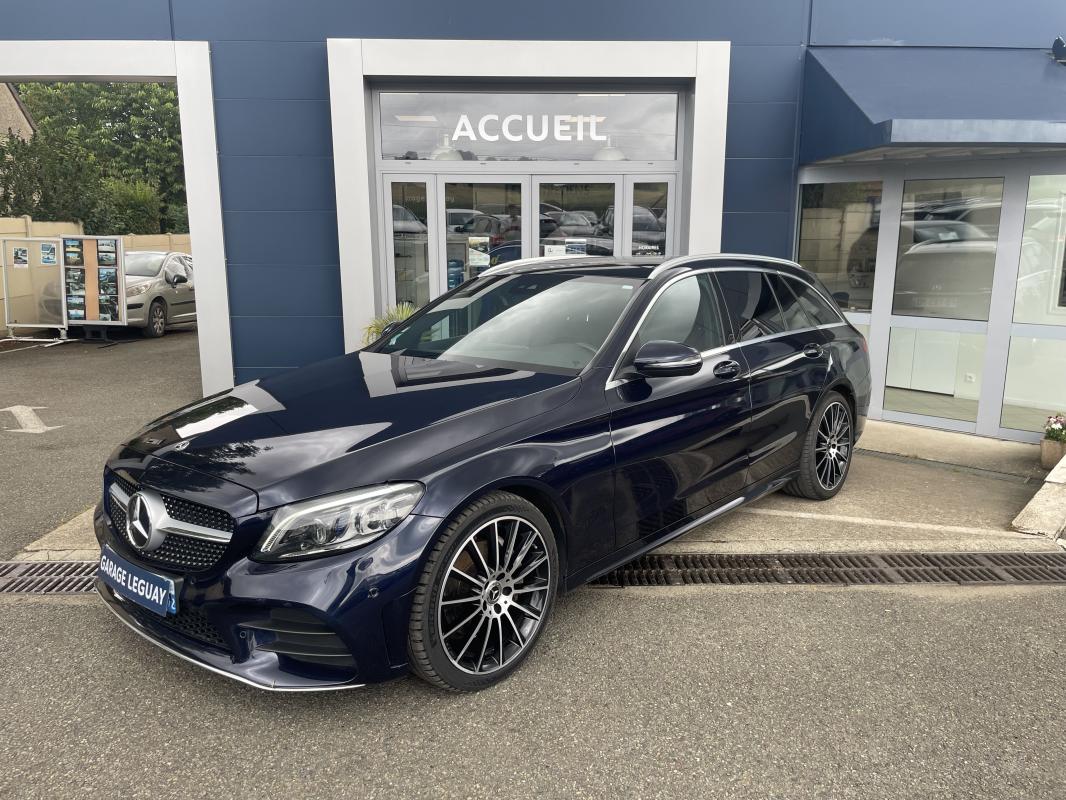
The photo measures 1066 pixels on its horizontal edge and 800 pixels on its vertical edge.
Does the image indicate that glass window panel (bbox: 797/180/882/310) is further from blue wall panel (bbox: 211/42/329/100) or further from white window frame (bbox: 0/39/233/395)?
white window frame (bbox: 0/39/233/395)

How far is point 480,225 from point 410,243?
0.78 m

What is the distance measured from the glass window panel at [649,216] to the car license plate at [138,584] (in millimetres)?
6605

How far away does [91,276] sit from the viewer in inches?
535

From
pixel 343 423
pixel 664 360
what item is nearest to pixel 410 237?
pixel 664 360

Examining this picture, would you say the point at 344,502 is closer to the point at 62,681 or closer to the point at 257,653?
the point at 257,653

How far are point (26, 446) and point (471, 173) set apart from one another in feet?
16.0

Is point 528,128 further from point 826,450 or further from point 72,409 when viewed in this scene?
point 72,409

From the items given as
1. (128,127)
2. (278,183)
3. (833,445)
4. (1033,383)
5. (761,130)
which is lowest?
(833,445)

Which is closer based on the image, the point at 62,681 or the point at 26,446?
the point at 62,681

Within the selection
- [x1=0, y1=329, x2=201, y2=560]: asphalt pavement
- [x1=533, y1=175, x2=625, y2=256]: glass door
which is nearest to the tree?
[x1=0, y1=329, x2=201, y2=560]: asphalt pavement

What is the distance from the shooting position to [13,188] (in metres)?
16.2

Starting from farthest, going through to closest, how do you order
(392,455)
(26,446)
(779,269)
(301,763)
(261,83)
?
(261,83) → (26,446) → (779,269) → (392,455) → (301,763)

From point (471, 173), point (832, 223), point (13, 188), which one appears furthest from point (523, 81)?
point (13, 188)

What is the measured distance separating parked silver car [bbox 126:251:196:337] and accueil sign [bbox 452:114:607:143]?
7.86 metres
